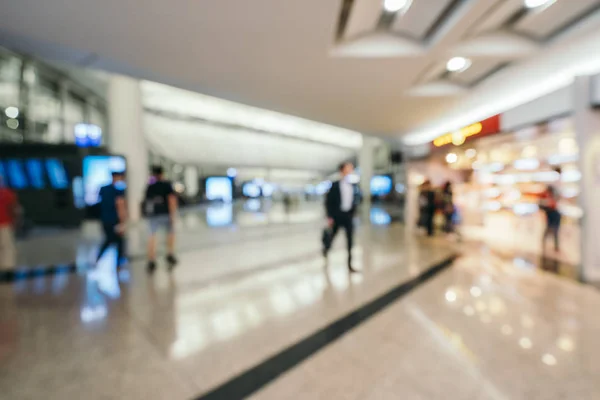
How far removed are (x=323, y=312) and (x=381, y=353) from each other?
95cm

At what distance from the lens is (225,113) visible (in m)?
25.3

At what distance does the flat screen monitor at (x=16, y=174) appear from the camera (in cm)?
1231

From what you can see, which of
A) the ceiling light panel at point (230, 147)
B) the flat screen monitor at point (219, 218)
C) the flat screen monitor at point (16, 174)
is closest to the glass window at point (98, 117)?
the ceiling light panel at point (230, 147)

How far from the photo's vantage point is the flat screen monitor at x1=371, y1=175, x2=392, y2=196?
25391mm

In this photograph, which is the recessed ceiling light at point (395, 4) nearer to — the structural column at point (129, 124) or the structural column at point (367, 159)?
the structural column at point (129, 124)

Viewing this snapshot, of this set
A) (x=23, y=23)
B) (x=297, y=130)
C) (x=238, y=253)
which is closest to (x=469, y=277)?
(x=238, y=253)

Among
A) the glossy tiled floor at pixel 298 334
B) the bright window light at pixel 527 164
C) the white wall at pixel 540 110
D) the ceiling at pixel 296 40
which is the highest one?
the ceiling at pixel 296 40

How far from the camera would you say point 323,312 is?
3.38 meters

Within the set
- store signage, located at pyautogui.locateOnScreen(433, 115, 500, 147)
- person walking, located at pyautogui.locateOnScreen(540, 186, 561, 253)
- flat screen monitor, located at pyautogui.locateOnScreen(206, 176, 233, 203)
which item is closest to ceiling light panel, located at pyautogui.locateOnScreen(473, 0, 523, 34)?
store signage, located at pyautogui.locateOnScreen(433, 115, 500, 147)

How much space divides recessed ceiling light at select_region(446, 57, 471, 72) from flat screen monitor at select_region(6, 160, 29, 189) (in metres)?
14.9

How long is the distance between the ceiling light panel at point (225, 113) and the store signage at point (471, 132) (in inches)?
411

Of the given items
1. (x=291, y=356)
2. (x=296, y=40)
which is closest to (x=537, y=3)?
(x=296, y=40)

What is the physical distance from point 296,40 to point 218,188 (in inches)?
1247

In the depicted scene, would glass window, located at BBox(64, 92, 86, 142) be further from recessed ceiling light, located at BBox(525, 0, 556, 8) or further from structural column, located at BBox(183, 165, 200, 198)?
recessed ceiling light, located at BBox(525, 0, 556, 8)
